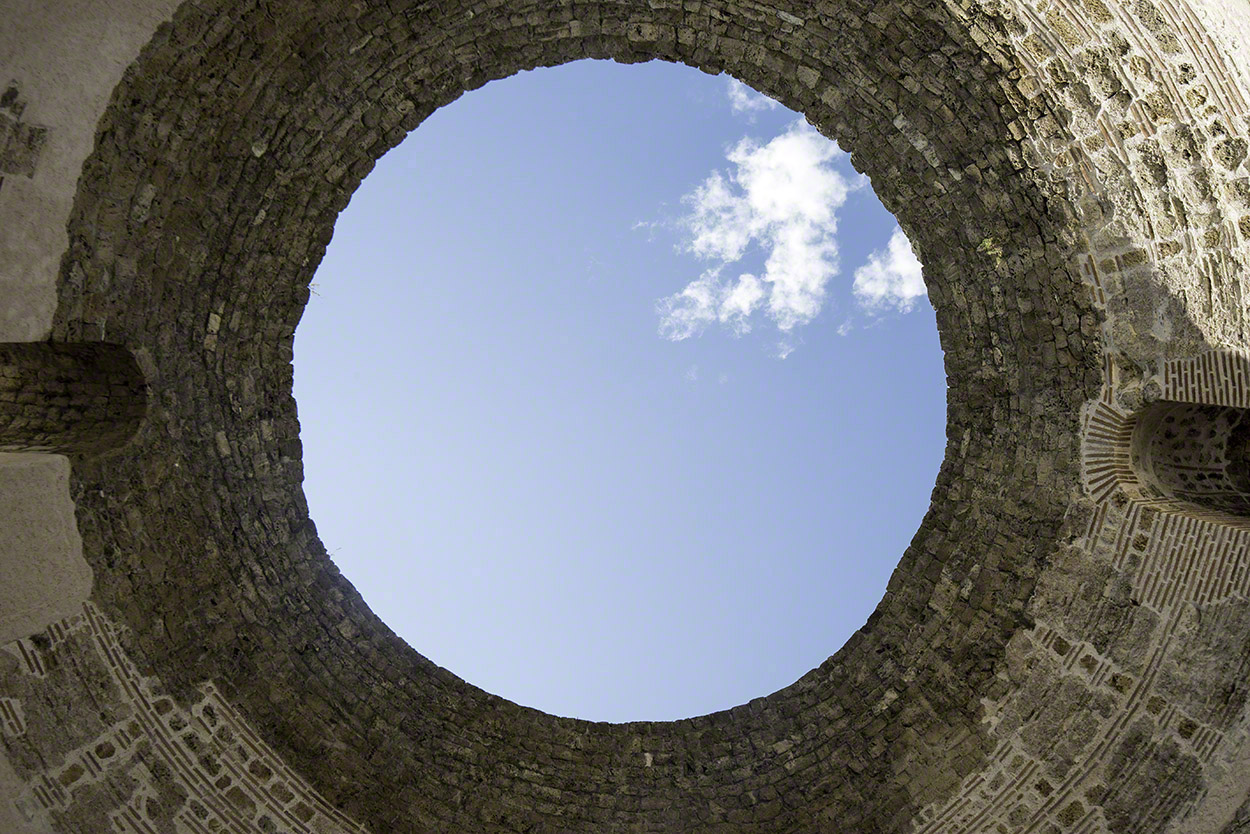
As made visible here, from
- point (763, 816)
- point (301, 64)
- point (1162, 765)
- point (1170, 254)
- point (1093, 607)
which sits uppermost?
point (301, 64)

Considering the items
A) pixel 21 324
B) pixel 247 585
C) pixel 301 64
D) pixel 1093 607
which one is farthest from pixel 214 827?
pixel 1093 607

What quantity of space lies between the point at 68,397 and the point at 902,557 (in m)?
6.72

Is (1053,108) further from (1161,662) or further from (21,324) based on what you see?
(21,324)

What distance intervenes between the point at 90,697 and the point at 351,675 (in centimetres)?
191

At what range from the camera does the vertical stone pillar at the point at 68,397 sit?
5957 millimetres

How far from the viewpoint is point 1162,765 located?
6.10 meters

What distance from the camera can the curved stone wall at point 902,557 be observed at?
600 centimetres

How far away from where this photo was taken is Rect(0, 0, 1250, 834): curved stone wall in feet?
19.7

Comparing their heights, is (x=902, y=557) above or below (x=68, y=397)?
below

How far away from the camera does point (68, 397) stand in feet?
20.7

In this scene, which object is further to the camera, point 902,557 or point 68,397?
point 902,557

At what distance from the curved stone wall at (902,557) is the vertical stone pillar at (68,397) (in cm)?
22

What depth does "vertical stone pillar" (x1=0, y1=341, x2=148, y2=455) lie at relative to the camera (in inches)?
235

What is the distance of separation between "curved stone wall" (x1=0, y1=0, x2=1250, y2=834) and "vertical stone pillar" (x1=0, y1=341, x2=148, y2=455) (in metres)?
0.22
